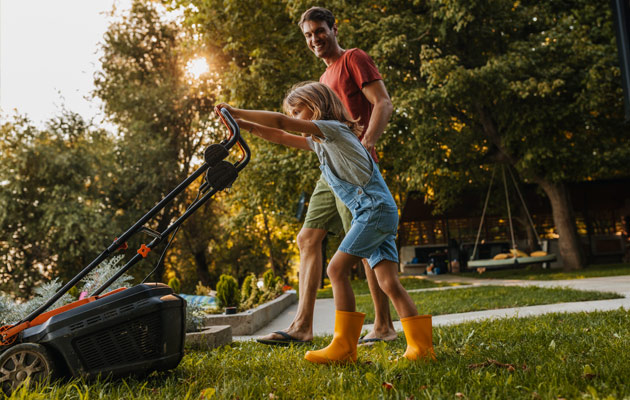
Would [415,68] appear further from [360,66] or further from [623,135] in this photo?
[360,66]

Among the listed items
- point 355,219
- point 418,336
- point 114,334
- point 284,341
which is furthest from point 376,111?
point 114,334

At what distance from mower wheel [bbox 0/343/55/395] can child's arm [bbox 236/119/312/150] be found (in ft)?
4.71

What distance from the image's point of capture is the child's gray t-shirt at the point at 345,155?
2826 millimetres

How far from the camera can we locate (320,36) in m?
3.70

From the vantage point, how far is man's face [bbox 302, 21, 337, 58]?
3.66 m

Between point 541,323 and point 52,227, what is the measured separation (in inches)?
740

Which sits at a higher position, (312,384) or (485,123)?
(485,123)

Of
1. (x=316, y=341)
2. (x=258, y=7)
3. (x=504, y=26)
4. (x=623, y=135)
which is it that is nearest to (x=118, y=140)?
(x=258, y=7)

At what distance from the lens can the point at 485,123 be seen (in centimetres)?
1485

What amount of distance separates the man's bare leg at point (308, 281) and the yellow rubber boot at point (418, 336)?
81cm

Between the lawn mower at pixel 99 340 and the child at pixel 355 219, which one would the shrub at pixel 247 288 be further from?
the lawn mower at pixel 99 340

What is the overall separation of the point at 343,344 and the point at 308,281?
77 cm

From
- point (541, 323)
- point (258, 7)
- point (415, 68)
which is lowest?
point (541, 323)

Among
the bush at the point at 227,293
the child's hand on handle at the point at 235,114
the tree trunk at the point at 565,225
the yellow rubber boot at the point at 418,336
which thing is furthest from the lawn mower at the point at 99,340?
the tree trunk at the point at 565,225
